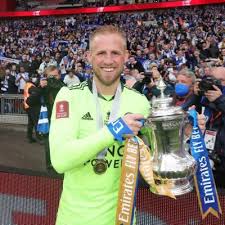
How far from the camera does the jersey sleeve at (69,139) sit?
1.65 meters

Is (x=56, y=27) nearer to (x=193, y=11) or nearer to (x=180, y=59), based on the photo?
(x=193, y=11)

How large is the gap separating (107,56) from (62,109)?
0.91 ft

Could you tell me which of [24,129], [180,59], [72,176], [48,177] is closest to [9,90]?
[24,129]

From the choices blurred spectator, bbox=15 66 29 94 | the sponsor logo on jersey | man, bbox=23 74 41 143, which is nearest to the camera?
the sponsor logo on jersey

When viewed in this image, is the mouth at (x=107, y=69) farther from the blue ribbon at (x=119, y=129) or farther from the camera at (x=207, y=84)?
the camera at (x=207, y=84)

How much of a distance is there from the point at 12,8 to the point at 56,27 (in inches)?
184

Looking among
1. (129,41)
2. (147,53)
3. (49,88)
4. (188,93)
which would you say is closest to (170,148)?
(188,93)

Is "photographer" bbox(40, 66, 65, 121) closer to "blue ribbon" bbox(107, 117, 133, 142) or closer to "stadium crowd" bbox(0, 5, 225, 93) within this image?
"stadium crowd" bbox(0, 5, 225, 93)

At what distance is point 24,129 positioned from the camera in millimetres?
9828

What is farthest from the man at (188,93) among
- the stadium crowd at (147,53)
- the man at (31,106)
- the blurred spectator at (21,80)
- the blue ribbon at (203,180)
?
the blurred spectator at (21,80)

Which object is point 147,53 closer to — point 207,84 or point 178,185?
point 207,84

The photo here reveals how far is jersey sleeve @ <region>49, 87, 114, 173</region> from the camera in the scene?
→ 165 cm

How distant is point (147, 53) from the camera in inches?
494

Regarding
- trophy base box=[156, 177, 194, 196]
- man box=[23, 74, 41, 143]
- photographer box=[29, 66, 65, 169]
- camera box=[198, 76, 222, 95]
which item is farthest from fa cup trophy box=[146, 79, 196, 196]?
man box=[23, 74, 41, 143]
